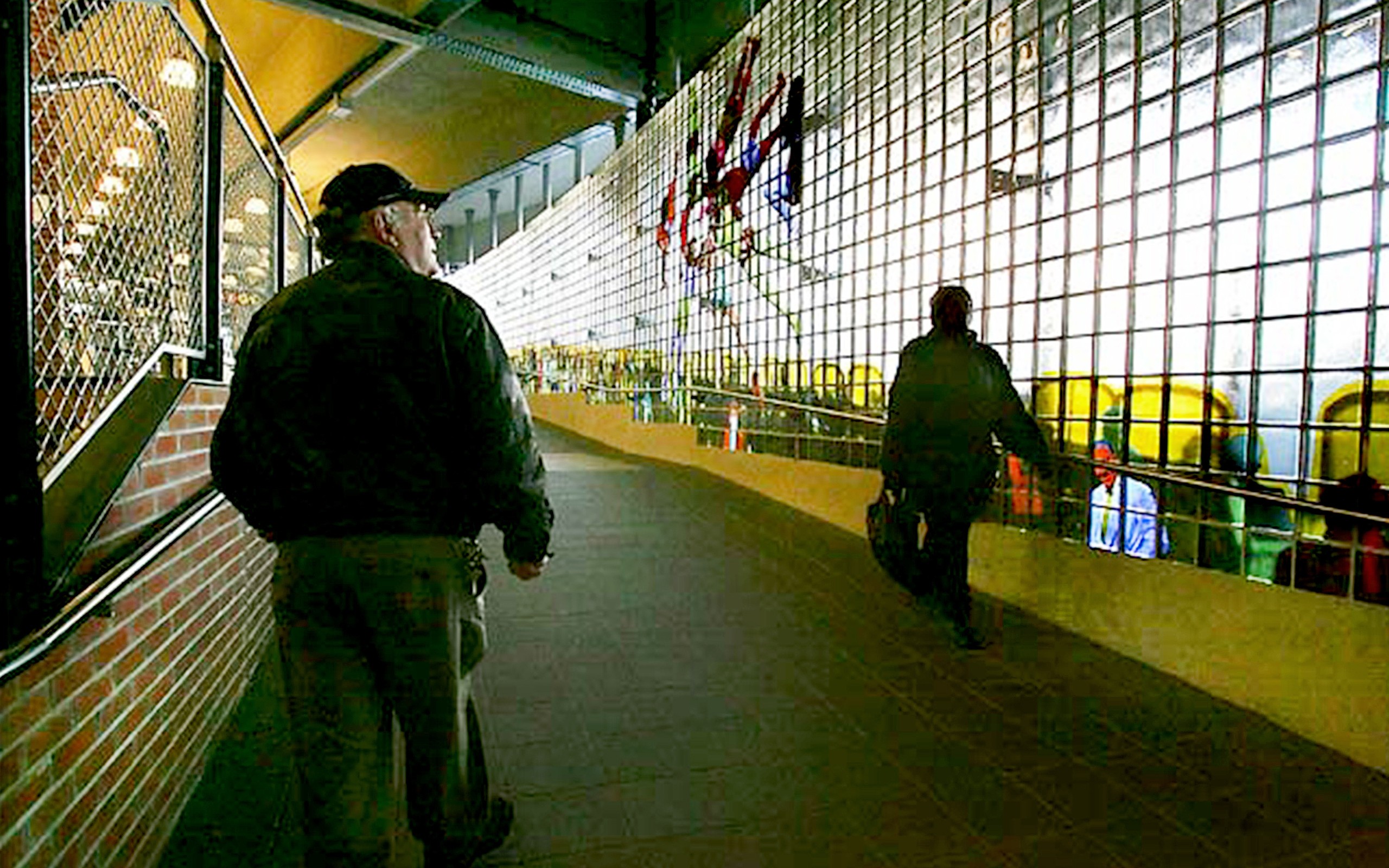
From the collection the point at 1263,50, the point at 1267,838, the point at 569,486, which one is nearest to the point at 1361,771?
the point at 1267,838

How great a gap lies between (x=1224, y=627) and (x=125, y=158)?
11.8 ft

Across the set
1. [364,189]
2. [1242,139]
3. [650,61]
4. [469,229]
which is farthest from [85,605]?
[469,229]

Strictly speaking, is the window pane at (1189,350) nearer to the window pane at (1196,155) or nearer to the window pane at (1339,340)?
the window pane at (1339,340)

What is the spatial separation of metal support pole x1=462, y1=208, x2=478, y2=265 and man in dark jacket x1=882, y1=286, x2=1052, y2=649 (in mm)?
18965

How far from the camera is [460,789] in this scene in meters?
1.74

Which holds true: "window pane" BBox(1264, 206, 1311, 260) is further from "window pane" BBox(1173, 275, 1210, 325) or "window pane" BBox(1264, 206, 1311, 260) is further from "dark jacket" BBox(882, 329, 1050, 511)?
"dark jacket" BBox(882, 329, 1050, 511)

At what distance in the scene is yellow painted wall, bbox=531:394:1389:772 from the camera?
2.47 metres

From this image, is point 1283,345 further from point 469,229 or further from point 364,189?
point 469,229

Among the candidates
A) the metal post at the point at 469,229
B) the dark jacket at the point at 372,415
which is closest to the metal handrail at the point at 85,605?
the dark jacket at the point at 372,415

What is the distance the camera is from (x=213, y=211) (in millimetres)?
2791

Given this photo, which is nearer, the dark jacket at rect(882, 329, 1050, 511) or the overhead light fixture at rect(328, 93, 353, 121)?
the dark jacket at rect(882, 329, 1050, 511)

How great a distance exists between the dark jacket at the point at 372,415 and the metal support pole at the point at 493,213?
60.3 ft

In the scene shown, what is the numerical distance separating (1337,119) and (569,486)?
17.5ft

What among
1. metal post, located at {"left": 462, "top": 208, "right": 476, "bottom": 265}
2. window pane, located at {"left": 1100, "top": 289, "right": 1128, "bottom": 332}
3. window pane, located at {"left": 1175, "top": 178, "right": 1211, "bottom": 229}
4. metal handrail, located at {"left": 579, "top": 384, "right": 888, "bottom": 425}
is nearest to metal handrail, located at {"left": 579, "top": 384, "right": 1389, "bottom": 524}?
metal handrail, located at {"left": 579, "top": 384, "right": 888, "bottom": 425}
